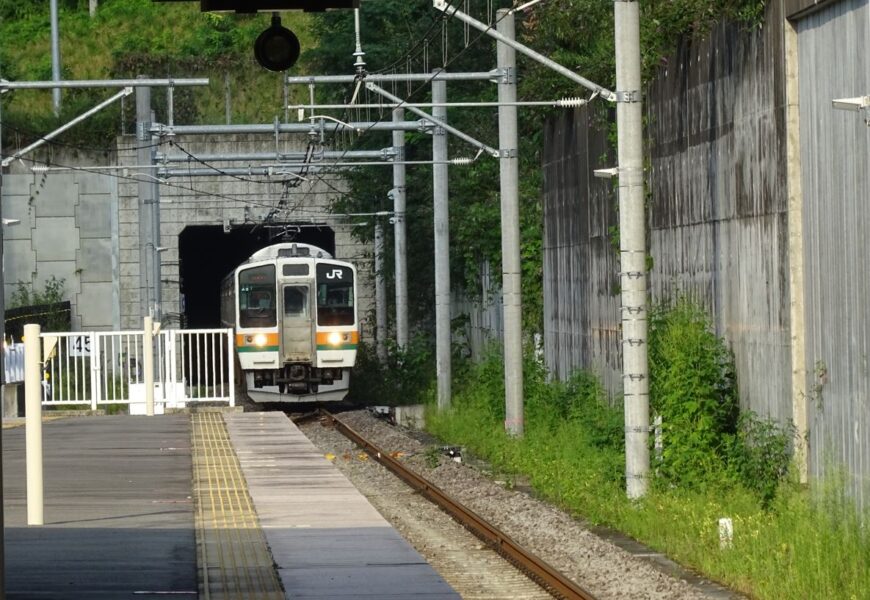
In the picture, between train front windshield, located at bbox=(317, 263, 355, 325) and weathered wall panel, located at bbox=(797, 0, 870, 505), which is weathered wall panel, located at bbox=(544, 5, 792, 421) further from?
train front windshield, located at bbox=(317, 263, 355, 325)

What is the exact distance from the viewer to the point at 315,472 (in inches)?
760

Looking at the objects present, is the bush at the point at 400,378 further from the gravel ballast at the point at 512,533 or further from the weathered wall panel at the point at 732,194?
the weathered wall panel at the point at 732,194

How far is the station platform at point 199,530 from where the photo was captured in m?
11.0

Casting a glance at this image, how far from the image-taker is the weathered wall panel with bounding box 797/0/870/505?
1271 centimetres

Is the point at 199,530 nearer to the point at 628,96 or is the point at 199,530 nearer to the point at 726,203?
the point at 628,96

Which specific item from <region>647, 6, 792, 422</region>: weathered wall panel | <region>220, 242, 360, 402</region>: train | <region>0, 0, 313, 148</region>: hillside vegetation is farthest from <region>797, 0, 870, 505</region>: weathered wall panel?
<region>0, 0, 313, 148</region>: hillside vegetation

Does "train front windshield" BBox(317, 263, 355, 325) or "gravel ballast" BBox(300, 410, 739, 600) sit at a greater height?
→ "train front windshield" BBox(317, 263, 355, 325)

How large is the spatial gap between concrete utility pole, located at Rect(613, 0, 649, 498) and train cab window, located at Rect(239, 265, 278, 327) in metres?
19.9

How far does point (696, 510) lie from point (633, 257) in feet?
8.79

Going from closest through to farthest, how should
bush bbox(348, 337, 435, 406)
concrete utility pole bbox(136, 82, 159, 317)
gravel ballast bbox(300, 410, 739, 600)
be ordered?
gravel ballast bbox(300, 410, 739, 600) → concrete utility pole bbox(136, 82, 159, 317) → bush bbox(348, 337, 435, 406)

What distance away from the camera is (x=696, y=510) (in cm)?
1448

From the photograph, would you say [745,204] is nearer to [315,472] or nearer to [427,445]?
[315,472]

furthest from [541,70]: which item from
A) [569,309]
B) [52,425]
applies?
[52,425]

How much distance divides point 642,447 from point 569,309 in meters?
8.64
